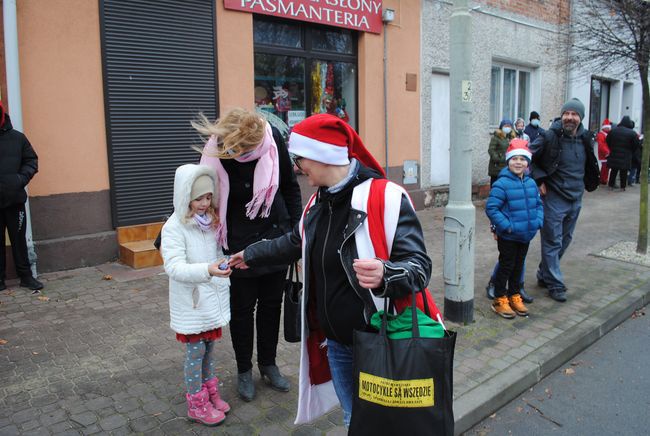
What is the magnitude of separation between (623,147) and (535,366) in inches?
458

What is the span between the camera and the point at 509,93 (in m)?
13.3

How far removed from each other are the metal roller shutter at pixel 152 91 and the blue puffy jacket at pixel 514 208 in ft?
13.9

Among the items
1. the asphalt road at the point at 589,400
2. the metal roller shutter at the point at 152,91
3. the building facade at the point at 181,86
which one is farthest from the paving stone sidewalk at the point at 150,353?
the metal roller shutter at the point at 152,91

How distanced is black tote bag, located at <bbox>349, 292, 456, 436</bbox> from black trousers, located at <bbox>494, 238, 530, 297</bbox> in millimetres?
3258

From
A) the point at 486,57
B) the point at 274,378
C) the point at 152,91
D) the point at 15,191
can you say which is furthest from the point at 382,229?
the point at 486,57

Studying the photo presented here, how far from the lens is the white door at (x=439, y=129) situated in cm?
1089

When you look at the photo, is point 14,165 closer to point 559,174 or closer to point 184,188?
point 184,188

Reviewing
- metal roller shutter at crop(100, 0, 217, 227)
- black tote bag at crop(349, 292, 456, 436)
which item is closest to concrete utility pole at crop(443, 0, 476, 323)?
black tote bag at crop(349, 292, 456, 436)

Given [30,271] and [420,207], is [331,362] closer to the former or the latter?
[30,271]

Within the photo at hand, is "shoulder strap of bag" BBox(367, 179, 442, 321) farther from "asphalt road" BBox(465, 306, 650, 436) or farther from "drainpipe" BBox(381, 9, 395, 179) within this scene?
"drainpipe" BBox(381, 9, 395, 179)

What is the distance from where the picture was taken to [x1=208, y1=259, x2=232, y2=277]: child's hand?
2.72m

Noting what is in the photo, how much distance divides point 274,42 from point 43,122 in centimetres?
376

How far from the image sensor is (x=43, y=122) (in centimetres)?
609

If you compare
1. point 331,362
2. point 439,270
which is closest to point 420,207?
point 439,270
